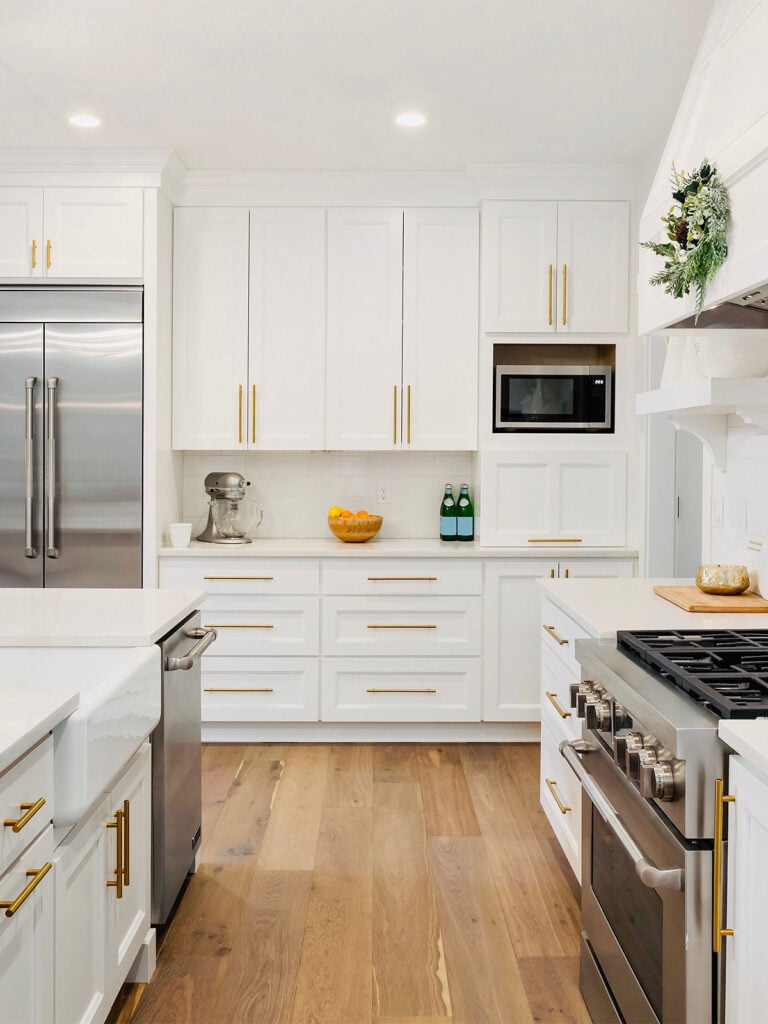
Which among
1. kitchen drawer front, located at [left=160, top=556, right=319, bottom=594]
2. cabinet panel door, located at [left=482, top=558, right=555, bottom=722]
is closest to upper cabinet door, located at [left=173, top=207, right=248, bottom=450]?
kitchen drawer front, located at [left=160, top=556, right=319, bottom=594]

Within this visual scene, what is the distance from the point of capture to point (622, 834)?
5.28 ft

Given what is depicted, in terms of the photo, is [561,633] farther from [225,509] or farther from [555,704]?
[225,509]

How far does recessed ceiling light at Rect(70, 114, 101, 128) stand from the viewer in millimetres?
3461

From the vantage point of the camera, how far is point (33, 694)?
58.6 inches

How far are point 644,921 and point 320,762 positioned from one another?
233 centimetres

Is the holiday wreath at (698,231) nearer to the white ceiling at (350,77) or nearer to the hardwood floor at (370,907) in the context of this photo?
the white ceiling at (350,77)

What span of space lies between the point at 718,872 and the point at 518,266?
321 centimetres

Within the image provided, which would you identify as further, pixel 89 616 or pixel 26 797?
pixel 89 616

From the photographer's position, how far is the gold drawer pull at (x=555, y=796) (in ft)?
8.23

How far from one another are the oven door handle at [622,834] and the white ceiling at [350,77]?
83.5 inches

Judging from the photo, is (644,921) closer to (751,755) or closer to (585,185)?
(751,755)

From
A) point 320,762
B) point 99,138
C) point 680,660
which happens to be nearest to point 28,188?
point 99,138

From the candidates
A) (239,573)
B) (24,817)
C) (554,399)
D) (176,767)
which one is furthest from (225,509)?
(24,817)

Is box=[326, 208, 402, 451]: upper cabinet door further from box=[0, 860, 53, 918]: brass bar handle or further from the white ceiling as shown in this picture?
box=[0, 860, 53, 918]: brass bar handle
